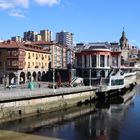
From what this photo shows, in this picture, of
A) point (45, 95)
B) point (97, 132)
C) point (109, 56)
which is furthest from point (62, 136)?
point (109, 56)

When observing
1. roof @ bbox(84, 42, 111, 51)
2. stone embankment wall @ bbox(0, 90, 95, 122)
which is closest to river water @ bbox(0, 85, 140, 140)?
stone embankment wall @ bbox(0, 90, 95, 122)

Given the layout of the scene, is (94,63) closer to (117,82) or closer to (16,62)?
(117,82)

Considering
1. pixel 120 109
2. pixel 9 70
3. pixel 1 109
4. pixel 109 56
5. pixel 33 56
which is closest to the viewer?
pixel 1 109

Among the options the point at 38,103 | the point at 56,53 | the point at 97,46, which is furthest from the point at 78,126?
the point at 56,53

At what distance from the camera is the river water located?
56.5 m

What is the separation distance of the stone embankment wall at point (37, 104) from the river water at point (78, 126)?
2019 millimetres

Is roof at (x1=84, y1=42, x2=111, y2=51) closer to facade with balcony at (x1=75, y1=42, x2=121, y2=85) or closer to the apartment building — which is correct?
facade with balcony at (x1=75, y1=42, x2=121, y2=85)

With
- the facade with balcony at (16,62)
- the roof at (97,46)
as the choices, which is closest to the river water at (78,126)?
the facade with balcony at (16,62)

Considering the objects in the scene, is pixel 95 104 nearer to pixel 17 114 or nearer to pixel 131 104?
pixel 131 104

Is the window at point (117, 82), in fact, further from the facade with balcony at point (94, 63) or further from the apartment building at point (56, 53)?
the apartment building at point (56, 53)

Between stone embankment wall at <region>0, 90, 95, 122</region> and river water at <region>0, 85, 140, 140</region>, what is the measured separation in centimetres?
202

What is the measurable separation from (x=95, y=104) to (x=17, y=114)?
99.8 feet

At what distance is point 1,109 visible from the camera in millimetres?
66562

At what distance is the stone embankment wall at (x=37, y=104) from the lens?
6794 centimetres
